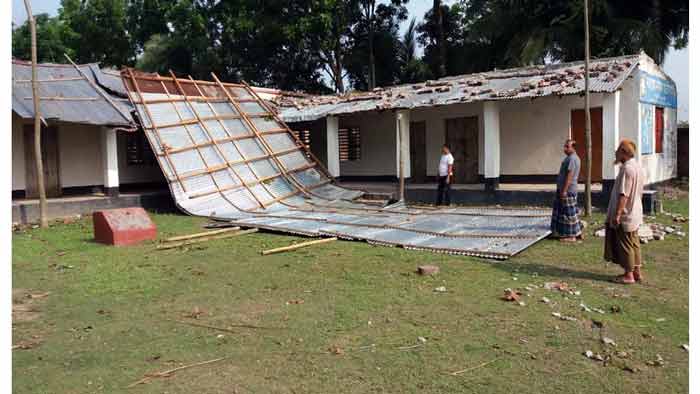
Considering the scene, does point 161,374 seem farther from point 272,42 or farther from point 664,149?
point 272,42

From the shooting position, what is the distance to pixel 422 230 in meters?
8.41

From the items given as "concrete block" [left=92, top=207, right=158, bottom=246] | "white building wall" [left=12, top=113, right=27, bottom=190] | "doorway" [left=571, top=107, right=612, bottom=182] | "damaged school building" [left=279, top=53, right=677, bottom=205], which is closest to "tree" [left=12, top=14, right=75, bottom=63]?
"white building wall" [left=12, top=113, right=27, bottom=190]

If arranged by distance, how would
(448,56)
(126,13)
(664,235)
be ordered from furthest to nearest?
(126,13) → (448,56) → (664,235)

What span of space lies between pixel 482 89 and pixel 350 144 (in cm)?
551

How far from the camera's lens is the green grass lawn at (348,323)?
11.5ft

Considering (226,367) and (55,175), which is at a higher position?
(55,175)

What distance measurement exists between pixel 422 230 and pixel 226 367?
5.11 m

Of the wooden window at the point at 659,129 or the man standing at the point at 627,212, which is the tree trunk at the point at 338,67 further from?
the man standing at the point at 627,212

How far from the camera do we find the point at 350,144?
16719mm

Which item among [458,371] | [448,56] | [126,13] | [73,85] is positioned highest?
[126,13]

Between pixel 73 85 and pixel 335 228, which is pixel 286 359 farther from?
pixel 73 85

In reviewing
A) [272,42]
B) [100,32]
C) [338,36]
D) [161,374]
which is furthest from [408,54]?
[161,374]

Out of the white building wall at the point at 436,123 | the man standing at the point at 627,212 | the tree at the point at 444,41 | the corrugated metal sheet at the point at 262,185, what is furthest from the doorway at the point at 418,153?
the man standing at the point at 627,212

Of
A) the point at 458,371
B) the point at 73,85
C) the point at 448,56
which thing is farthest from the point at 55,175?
the point at 448,56
